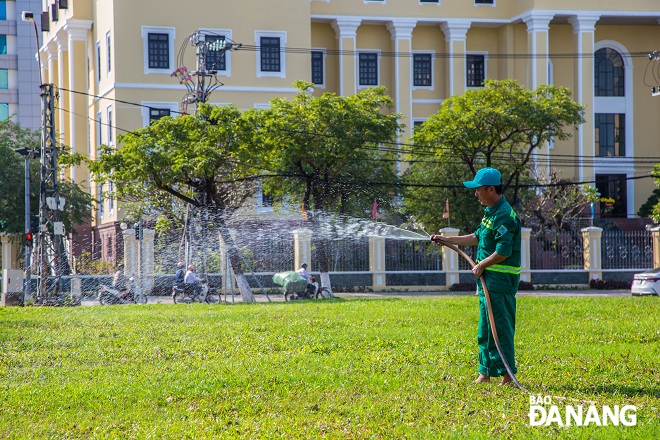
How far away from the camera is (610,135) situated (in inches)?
2173

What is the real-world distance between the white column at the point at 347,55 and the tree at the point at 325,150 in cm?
1328

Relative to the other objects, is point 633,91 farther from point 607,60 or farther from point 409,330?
point 409,330

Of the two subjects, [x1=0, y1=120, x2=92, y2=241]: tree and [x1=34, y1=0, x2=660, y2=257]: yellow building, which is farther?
[x1=34, y1=0, x2=660, y2=257]: yellow building

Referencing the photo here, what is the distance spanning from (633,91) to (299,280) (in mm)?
32552

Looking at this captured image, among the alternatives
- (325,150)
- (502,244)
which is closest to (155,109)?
(325,150)

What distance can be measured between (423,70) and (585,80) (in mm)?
8669

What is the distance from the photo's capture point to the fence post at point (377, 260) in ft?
122

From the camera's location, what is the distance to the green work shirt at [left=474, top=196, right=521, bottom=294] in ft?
29.2

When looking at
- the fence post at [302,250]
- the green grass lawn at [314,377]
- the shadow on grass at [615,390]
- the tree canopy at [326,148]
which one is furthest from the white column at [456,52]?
the shadow on grass at [615,390]

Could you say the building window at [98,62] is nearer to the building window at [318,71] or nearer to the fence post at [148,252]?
the building window at [318,71]

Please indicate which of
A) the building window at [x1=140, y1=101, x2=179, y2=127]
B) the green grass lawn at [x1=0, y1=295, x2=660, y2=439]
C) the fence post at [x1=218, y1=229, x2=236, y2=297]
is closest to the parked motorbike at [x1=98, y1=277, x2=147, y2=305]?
the fence post at [x1=218, y1=229, x2=236, y2=297]

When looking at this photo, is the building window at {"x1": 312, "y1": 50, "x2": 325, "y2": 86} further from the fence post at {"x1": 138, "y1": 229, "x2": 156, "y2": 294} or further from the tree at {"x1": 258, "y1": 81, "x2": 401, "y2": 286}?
the fence post at {"x1": 138, "y1": 229, "x2": 156, "y2": 294}

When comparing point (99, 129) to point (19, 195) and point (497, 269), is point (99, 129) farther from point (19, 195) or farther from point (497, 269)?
point (497, 269)

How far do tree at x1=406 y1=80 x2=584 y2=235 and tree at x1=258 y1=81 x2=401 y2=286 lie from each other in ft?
6.70
